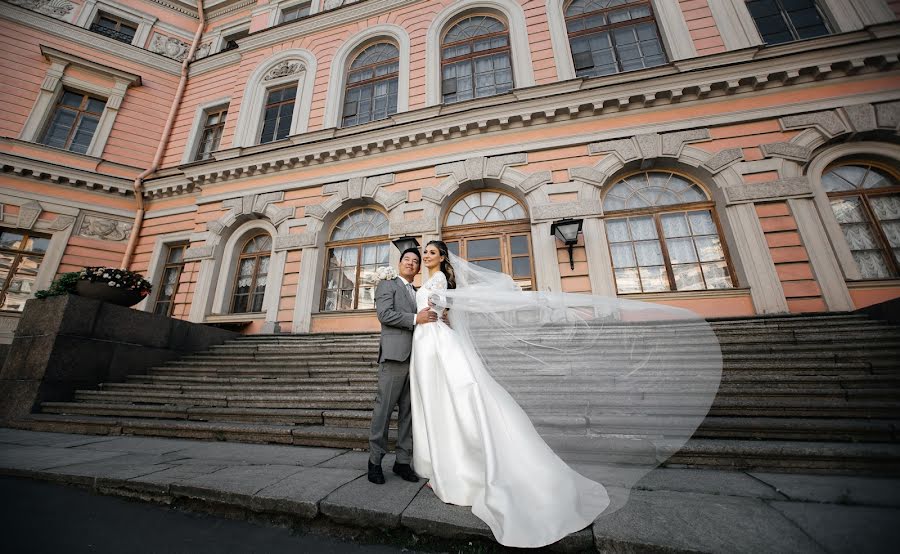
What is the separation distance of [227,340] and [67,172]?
8757 millimetres

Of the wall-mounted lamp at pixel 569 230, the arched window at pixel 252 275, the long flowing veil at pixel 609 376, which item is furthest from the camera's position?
the arched window at pixel 252 275

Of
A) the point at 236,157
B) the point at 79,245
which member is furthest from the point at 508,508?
the point at 79,245

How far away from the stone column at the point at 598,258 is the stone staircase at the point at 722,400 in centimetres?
189

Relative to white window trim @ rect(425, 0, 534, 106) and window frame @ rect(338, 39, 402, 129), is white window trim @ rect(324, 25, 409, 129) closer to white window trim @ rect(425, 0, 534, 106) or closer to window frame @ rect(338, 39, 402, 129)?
window frame @ rect(338, 39, 402, 129)

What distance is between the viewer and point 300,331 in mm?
8195

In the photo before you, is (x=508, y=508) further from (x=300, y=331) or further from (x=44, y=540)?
(x=300, y=331)

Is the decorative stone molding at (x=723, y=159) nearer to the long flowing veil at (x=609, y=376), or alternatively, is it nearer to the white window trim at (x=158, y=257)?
the long flowing veil at (x=609, y=376)

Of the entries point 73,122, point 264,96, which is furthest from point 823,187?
point 73,122

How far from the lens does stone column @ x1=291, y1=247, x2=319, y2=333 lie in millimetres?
8281

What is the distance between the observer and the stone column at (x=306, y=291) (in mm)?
8281

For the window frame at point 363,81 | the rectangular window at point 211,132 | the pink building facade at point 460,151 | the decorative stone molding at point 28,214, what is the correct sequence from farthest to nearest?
the rectangular window at point 211,132, the window frame at point 363,81, the decorative stone molding at point 28,214, the pink building facade at point 460,151

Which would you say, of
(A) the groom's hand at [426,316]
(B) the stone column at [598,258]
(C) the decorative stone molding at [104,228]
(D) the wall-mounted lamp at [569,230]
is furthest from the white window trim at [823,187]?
(C) the decorative stone molding at [104,228]

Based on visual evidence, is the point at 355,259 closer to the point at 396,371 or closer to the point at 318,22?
the point at 396,371

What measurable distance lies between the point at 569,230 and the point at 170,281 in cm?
1251
